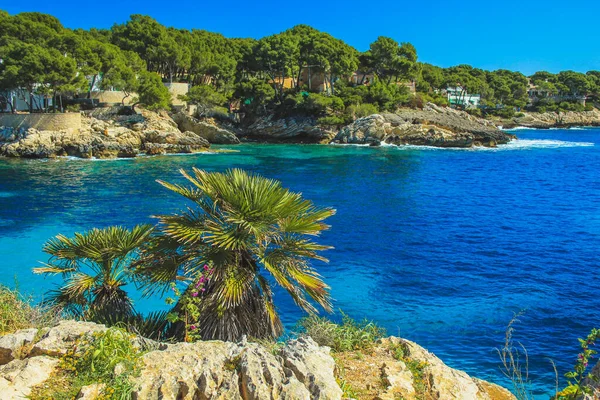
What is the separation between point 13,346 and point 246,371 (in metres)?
3.08

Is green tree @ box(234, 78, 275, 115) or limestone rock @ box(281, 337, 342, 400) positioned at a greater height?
green tree @ box(234, 78, 275, 115)

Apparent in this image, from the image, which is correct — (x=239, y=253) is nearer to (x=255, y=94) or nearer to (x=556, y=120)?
(x=255, y=94)

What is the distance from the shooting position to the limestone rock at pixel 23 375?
5289 millimetres

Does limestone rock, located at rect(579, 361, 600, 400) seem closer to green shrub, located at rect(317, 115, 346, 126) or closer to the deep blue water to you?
the deep blue water

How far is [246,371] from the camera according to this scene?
5.54 meters

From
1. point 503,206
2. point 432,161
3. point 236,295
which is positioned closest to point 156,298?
point 236,295

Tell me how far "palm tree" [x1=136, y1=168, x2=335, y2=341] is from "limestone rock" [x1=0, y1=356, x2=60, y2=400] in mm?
2922

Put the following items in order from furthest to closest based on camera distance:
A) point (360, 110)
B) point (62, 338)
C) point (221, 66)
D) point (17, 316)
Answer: point (221, 66) < point (360, 110) < point (17, 316) < point (62, 338)

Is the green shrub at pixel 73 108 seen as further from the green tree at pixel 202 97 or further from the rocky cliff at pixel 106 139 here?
the green tree at pixel 202 97

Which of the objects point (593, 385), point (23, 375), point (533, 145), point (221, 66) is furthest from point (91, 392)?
point (221, 66)

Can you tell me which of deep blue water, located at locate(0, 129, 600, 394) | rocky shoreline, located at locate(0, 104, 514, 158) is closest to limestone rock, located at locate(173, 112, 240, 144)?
rocky shoreline, located at locate(0, 104, 514, 158)

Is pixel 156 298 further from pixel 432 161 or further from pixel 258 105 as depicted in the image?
pixel 258 105

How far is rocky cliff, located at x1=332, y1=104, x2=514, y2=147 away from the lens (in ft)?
232

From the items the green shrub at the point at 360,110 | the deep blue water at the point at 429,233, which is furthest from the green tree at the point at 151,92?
the green shrub at the point at 360,110
